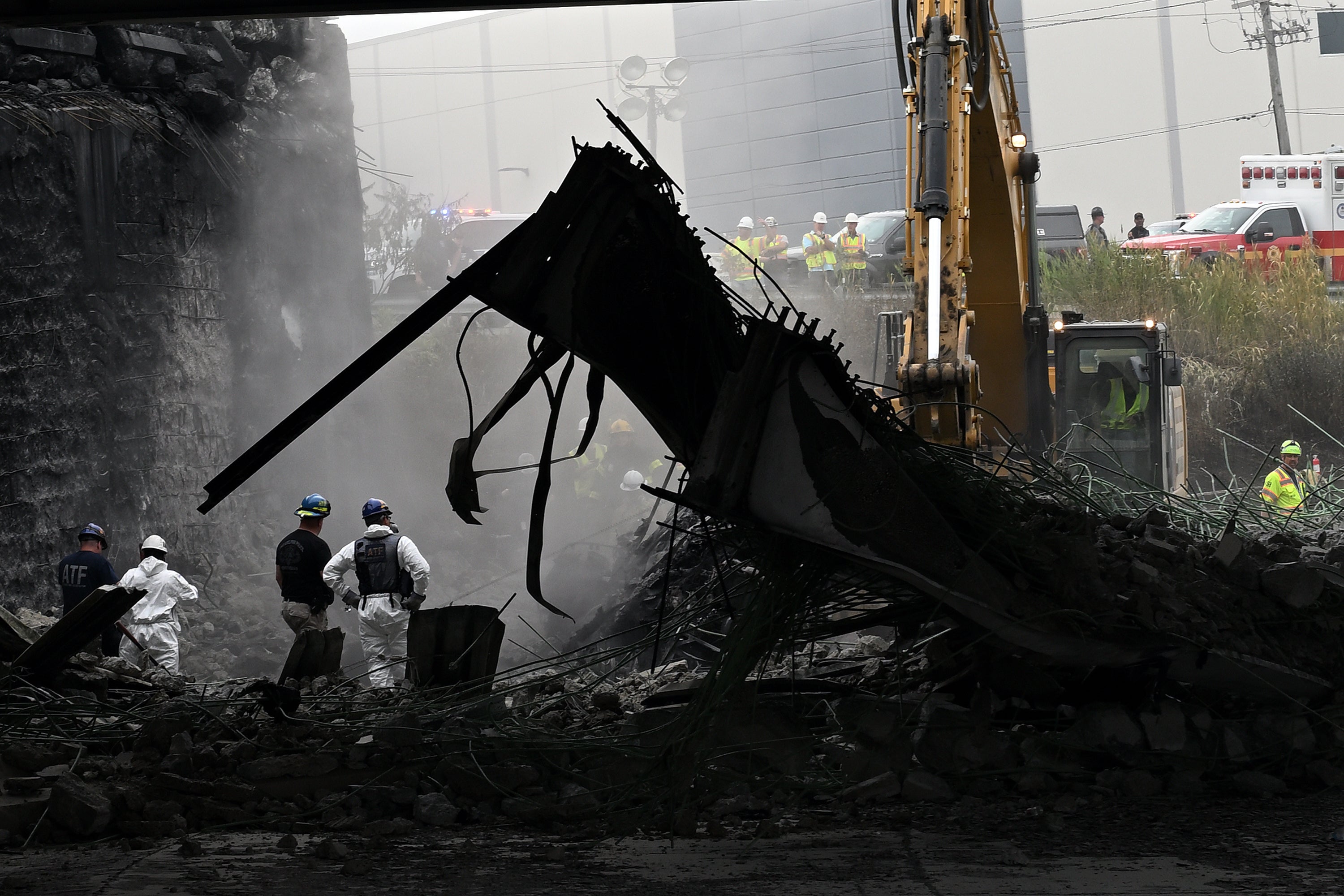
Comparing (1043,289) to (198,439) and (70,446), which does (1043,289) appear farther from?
(70,446)

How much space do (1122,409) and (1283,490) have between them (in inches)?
105

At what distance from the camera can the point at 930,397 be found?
22.0 ft

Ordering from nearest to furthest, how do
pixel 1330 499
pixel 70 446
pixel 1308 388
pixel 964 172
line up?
pixel 1330 499 → pixel 964 172 → pixel 70 446 → pixel 1308 388

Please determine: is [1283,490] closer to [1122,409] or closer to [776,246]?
[1122,409]

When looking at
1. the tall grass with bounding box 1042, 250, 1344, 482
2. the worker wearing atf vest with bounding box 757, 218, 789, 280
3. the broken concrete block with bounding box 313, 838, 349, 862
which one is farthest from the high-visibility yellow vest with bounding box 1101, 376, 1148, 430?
the worker wearing atf vest with bounding box 757, 218, 789, 280

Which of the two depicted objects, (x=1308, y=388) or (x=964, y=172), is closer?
(x=964, y=172)

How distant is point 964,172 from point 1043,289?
13887 millimetres

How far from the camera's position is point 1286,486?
27.0 feet

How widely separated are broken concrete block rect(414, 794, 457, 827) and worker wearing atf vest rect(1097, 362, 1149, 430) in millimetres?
7162

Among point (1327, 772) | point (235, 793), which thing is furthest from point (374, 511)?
point (1327, 772)

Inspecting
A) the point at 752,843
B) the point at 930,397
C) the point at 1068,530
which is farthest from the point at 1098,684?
the point at 930,397

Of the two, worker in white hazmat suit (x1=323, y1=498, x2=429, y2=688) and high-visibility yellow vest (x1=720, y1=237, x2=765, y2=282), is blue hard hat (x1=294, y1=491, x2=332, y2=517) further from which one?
high-visibility yellow vest (x1=720, y1=237, x2=765, y2=282)

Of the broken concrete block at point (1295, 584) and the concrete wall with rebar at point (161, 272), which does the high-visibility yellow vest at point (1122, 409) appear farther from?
the concrete wall with rebar at point (161, 272)

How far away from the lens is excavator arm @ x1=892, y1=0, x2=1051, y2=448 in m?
6.91
